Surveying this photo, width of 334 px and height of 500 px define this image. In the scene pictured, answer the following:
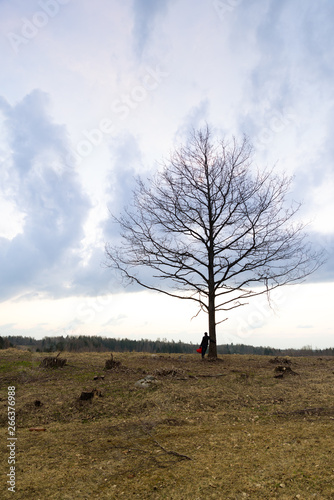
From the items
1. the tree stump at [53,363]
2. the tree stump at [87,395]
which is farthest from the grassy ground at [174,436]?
the tree stump at [53,363]

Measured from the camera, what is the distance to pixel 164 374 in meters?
10.5

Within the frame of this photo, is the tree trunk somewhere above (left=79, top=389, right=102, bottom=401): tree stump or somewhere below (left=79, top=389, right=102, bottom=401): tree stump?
above

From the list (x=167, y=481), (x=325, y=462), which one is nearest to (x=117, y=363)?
(x=167, y=481)

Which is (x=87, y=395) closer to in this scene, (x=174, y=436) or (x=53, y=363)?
(x=174, y=436)

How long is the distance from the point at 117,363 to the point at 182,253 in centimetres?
659

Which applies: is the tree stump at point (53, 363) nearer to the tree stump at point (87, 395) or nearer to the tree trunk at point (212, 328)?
the tree stump at point (87, 395)

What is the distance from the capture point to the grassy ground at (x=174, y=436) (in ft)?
14.6

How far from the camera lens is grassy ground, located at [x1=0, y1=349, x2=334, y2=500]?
14.6 ft

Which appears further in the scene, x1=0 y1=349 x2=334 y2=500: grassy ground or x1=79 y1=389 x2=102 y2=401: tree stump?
x1=79 y1=389 x2=102 y2=401: tree stump

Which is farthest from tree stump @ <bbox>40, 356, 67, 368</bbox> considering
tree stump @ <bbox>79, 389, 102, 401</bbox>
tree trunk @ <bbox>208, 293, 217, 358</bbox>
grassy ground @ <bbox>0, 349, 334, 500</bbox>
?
tree trunk @ <bbox>208, 293, 217, 358</bbox>

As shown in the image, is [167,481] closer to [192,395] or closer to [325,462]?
[325,462]

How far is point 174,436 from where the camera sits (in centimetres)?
627

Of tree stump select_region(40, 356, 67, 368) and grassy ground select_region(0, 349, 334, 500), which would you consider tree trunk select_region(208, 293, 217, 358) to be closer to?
grassy ground select_region(0, 349, 334, 500)

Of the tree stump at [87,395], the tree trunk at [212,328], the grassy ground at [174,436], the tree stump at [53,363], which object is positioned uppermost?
the tree trunk at [212,328]
